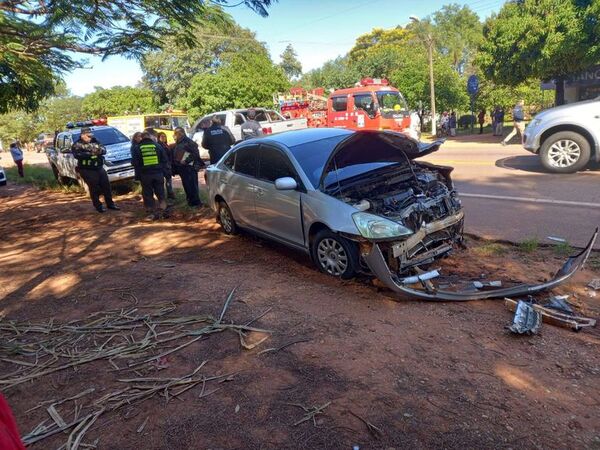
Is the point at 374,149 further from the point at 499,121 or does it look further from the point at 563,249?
the point at 499,121

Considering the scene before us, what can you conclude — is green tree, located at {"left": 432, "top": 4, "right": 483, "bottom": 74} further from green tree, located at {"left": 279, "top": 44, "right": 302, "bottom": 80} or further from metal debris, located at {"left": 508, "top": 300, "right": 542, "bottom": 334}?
metal debris, located at {"left": 508, "top": 300, "right": 542, "bottom": 334}

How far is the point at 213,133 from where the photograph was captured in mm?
10047

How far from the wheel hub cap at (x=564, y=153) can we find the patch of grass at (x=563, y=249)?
5042 millimetres

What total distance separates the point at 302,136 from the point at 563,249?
3.40m

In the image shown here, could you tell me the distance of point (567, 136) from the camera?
379 inches

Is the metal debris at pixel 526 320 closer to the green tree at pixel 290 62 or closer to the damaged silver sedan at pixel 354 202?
the damaged silver sedan at pixel 354 202

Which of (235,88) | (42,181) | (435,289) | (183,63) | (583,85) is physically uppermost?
(183,63)

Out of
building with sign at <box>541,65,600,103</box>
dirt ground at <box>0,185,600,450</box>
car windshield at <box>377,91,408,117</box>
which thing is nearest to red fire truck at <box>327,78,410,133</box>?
car windshield at <box>377,91,408,117</box>

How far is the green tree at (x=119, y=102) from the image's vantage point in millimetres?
45031

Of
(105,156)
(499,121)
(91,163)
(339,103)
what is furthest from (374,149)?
(499,121)

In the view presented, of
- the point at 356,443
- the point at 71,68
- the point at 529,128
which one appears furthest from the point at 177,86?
the point at 356,443

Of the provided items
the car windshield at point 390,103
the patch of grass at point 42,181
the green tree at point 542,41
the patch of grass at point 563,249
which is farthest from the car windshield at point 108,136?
the green tree at point 542,41

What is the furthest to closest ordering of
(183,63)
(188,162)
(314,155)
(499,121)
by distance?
(183,63) < (499,121) < (188,162) < (314,155)

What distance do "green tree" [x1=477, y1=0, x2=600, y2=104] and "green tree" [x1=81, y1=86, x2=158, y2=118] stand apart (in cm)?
3395
